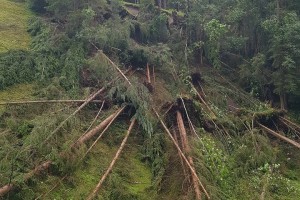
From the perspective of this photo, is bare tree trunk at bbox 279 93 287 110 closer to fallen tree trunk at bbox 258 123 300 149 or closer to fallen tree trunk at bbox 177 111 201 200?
fallen tree trunk at bbox 258 123 300 149

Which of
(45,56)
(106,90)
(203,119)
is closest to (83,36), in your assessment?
(45,56)

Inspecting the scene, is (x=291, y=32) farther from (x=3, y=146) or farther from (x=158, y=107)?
(x=3, y=146)

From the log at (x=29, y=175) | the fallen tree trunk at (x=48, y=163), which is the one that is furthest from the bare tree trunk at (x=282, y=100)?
the log at (x=29, y=175)

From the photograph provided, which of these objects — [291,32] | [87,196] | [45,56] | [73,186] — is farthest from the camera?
[291,32]

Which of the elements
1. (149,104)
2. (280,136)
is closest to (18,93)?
(149,104)

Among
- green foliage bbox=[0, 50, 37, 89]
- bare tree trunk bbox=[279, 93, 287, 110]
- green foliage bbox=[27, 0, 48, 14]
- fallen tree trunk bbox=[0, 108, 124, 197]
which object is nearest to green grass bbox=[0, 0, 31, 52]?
green foliage bbox=[27, 0, 48, 14]

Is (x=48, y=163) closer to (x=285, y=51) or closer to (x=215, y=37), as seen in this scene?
(x=285, y=51)
